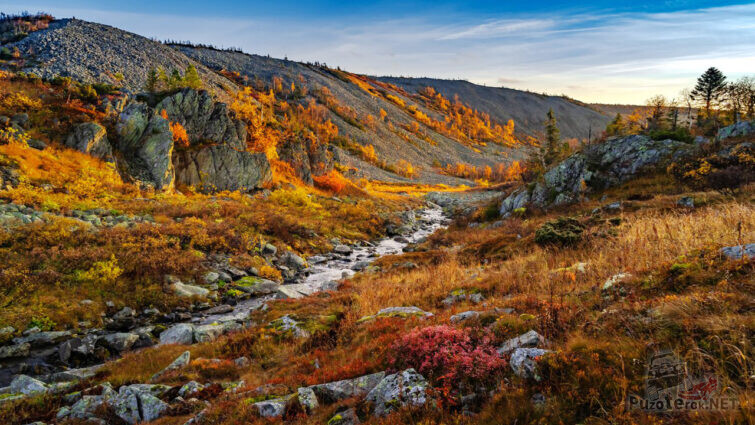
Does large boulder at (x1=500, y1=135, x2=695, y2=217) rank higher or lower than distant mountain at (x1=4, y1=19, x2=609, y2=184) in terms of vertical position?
lower

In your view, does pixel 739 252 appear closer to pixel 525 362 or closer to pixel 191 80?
pixel 525 362

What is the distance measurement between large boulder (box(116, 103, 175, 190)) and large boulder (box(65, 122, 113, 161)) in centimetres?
159

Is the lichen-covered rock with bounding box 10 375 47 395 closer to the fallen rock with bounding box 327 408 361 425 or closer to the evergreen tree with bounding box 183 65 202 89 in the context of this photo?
the fallen rock with bounding box 327 408 361 425

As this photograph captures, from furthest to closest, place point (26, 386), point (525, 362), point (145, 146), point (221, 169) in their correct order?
point (221, 169) < point (145, 146) < point (26, 386) < point (525, 362)

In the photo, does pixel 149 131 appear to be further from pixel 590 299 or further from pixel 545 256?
pixel 590 299

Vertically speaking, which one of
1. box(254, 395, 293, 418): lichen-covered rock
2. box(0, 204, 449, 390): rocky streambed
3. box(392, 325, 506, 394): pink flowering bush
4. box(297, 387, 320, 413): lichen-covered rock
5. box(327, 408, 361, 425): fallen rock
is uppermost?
box(392, 325, 506, 394): pink flowering bush

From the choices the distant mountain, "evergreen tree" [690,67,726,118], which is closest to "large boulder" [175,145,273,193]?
the distant mountain

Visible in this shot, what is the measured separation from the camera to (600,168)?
92.5 feet

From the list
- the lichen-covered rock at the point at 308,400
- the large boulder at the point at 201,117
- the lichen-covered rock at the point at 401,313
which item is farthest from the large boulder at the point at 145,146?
the lichen-covered rock at the point at 308,400

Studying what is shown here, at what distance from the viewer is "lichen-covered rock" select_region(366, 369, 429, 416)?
4645 mm

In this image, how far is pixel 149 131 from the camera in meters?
32.3

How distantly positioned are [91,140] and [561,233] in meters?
35.3

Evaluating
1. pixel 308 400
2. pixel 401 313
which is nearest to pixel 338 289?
pixel 401 313

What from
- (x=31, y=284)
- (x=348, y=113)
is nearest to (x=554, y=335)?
(x=31, y=284)
